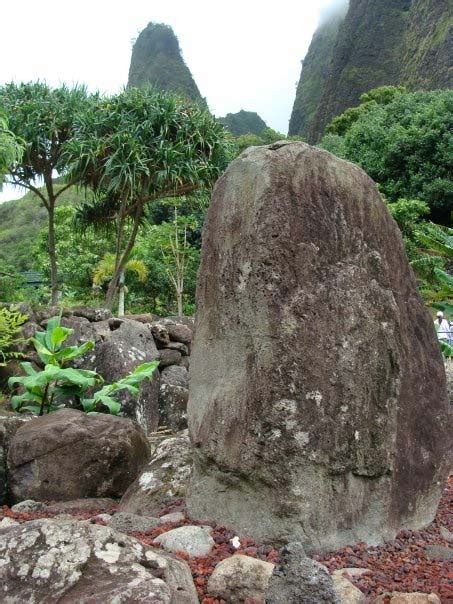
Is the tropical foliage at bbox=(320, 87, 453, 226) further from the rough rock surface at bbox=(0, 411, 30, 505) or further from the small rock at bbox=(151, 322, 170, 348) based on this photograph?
the rough rock surface at bbox=(0, 411, 30, 505)

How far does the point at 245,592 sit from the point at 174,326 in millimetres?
8547

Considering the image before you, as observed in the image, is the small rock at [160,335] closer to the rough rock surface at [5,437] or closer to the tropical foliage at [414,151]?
the rough rock surface at [5,437]

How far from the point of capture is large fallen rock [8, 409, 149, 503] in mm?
4824

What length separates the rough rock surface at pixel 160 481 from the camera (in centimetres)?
425

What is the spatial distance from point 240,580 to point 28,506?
228 cm

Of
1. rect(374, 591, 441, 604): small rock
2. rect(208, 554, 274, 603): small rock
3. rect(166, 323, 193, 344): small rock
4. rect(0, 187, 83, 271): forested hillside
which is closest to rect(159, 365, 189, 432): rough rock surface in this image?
rect(166, 323, 193, 344): small rock

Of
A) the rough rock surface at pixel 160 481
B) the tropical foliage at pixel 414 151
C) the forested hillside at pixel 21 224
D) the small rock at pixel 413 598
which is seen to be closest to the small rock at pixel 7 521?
the rough rock surface at pixel 160 481

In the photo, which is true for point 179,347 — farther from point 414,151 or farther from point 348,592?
point 414,151

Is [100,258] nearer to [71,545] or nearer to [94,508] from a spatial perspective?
[94,508]

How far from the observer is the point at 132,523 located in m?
3.68

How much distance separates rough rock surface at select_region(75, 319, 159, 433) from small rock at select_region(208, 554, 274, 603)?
5.46 m

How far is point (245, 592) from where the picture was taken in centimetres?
283

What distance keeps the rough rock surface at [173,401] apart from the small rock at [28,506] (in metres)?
4.23

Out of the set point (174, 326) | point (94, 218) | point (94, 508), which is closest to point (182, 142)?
point (94, 218)
